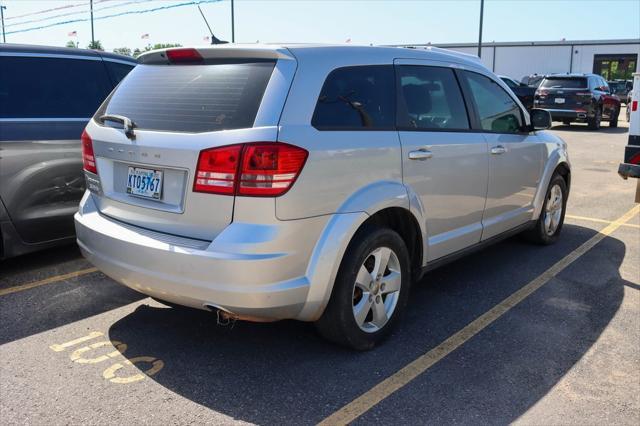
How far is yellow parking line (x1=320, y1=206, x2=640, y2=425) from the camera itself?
3.00 metres

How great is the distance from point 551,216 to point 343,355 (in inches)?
135

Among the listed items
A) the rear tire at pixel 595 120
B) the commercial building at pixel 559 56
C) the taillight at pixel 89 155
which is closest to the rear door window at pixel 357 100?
the taillight at pixel 89 155

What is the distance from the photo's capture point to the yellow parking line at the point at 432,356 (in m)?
3.00

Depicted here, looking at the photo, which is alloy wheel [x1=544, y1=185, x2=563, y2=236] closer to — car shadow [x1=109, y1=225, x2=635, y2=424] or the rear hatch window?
car shadow [x1=109, y1=225, x2=635, y2=424]

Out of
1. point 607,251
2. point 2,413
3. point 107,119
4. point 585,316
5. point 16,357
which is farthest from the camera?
point 607,251

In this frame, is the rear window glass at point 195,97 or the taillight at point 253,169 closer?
the taillight at point 253,169

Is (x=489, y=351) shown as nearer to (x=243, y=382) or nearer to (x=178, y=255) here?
(x=243, y=382)

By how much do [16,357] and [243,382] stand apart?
1.38 m

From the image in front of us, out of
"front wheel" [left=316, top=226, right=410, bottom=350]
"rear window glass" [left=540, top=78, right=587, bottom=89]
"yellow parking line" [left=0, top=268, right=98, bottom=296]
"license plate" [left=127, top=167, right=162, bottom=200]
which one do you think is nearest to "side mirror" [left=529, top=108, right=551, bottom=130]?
"front wheel" [left=316, top=226, right=410, bottom=350]

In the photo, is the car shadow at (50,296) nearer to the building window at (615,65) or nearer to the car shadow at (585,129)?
the car shadow at (585,129)

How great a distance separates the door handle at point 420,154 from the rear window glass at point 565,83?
18414 mm

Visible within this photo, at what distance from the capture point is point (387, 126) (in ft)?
12.1

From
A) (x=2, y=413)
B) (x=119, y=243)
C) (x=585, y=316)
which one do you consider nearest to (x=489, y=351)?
(x=585, y=316)

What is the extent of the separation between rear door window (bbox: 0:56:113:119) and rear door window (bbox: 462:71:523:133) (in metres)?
3.23
